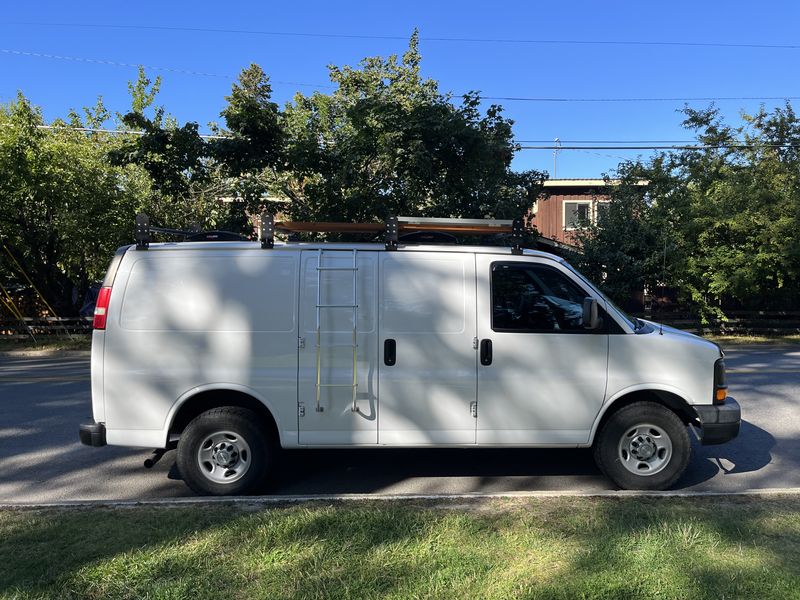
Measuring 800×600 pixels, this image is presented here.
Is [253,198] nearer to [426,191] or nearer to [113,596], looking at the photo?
[426,191]

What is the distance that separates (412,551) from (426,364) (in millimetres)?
1662

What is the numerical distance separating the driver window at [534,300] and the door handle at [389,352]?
2.79ft

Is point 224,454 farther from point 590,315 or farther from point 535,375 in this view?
point 590,315

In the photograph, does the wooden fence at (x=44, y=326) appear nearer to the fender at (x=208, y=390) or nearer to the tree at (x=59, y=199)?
the tree at (x=59, y=199)

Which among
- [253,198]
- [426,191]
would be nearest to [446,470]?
[426,191]

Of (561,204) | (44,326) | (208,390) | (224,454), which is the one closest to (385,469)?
(224,454)

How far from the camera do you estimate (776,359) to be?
13.9 metres

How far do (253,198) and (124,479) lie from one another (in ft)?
32.9

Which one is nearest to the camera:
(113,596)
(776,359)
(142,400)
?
(113,596)

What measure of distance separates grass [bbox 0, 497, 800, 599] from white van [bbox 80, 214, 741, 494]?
2.18ft

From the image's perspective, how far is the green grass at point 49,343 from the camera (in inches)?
669

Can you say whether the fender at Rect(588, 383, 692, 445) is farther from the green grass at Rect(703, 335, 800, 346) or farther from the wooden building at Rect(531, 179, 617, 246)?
the wooden building at Rect(531, 179, 617, 246)

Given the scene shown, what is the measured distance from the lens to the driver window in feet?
16.1

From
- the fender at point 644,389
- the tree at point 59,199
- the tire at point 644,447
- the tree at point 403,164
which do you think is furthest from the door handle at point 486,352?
the tree at point 59,199
